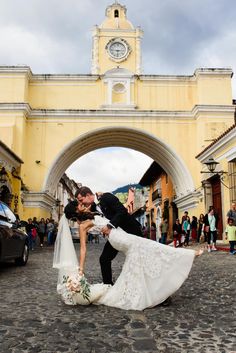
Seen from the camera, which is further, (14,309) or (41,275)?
(41,275)

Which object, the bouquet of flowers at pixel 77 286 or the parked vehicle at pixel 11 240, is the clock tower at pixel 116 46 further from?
the bouquet of flowers at pixel 77 286

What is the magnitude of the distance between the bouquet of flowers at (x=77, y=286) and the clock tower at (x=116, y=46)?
2071cm

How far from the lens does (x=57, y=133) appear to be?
75.1 ft

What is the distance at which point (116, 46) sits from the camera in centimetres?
2444

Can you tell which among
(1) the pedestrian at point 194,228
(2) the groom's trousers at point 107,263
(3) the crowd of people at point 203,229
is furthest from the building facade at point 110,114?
(2) the groom's trousers at point 107,263

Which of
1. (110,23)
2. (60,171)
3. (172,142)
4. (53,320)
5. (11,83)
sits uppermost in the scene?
(110,23)

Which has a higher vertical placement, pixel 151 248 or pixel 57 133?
pixel 57 133

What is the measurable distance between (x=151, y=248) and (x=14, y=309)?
5.65 ft

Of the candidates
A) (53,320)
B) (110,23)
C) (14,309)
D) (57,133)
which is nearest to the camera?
(53,320)

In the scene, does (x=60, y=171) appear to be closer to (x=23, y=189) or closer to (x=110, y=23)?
(x=23, y=189)

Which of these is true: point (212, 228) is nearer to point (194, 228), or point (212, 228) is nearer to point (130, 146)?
point (194, 228)

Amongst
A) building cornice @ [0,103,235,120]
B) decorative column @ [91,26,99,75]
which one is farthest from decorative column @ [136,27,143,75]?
building cornice @ [0,103,235,120]

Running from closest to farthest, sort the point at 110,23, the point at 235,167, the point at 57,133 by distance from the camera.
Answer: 1. the point at 235,167
2. the point at 57,133
3. the point at 110,23

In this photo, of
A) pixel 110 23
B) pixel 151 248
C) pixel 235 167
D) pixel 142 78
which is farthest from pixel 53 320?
pixel 110 23
